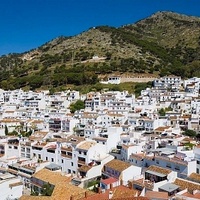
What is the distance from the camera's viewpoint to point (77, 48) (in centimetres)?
10575

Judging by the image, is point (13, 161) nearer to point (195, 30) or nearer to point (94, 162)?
point (94, 162)

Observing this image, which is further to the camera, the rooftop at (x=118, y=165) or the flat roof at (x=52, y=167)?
the flat roof at (x=52, y=167)

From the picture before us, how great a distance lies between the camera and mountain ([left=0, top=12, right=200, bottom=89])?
269ft

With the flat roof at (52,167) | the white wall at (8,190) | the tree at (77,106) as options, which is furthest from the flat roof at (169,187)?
the tree at (77,106)

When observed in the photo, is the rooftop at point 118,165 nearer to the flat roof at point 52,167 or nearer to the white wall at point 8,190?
the flat roof at point 52,167

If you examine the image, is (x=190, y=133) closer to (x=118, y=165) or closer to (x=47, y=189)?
(x=118, y=165)

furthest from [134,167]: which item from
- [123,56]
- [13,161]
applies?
[123,56]

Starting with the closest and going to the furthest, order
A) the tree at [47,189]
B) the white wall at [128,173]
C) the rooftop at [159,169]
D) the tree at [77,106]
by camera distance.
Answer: the rooftop at [159,169] → the tree at [47,189] → the white wall at [128,173] → the tree at [77,106]

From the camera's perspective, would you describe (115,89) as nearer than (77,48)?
Yes

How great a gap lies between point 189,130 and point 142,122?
6.02 metres

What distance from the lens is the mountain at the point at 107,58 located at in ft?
269

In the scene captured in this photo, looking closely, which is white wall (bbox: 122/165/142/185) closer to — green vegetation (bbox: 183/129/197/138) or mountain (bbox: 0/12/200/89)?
green vegetation (bbox: 183/129/197/138)

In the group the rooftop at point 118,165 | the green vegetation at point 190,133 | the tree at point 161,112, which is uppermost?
the tree at point 161,112

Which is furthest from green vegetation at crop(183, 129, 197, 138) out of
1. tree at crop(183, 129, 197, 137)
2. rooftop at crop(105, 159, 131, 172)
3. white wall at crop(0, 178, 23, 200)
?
white wall at crop(0, 178, 23, 200)
